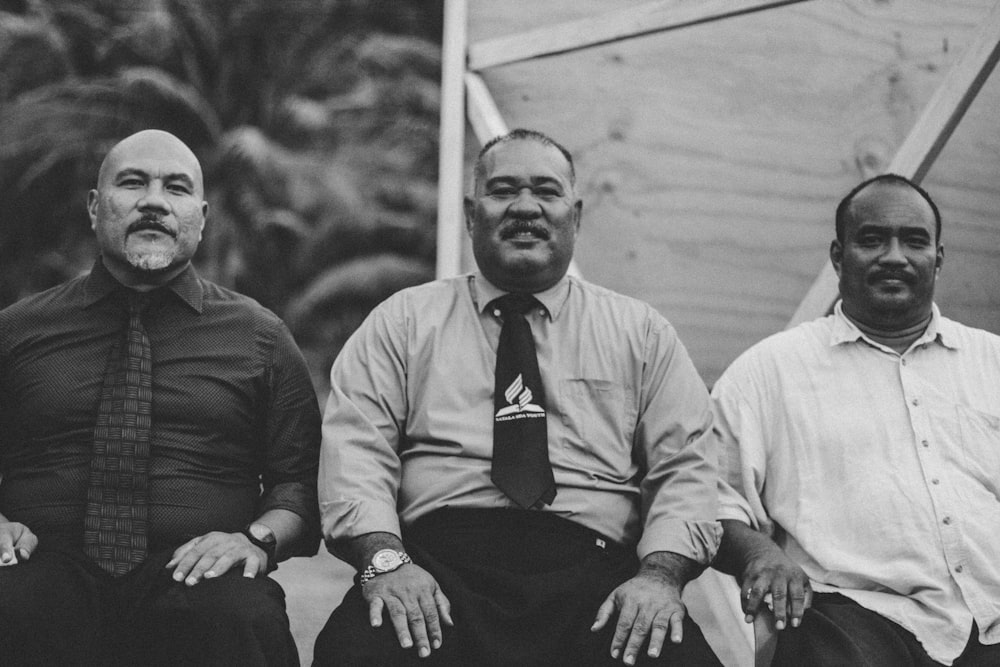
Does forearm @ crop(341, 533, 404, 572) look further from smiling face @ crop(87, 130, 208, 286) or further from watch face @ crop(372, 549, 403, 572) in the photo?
smiling face @ crop(87, 130, 208, 286)

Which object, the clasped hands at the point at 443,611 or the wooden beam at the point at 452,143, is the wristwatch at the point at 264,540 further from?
the wooden beam at the point at 452,143

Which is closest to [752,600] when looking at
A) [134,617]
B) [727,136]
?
[134,617]

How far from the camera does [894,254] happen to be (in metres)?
3.03

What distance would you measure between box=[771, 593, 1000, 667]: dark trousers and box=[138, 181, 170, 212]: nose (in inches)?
78.5

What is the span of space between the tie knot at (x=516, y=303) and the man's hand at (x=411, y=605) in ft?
2.64

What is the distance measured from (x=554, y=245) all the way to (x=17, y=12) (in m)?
10.5

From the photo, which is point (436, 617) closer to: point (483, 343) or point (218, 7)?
point (483, 343)

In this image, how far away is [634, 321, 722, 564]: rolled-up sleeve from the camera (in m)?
2.74

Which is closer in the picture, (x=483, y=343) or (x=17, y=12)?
(x=483, y=343)

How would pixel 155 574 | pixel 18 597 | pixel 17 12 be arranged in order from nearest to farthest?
1. pixel 18 597
2. pixel 155 574
3. pixel 17 12

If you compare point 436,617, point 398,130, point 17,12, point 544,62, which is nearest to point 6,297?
point 17,12

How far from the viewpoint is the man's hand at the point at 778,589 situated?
2572mm

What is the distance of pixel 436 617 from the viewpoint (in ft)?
8.11

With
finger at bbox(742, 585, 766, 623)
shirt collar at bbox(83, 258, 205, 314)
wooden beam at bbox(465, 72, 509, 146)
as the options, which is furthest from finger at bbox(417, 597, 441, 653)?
wooden beam at bbox(465, 72, 509, 146)
